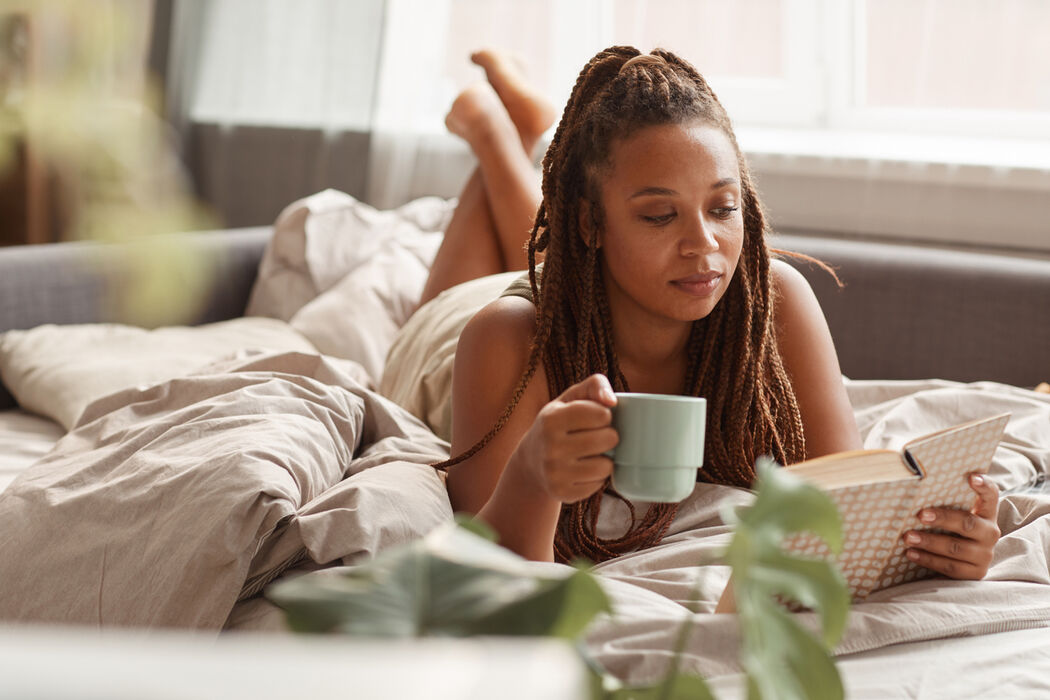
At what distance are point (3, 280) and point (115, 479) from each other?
102 centimetres

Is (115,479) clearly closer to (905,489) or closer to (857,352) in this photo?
(905,489)

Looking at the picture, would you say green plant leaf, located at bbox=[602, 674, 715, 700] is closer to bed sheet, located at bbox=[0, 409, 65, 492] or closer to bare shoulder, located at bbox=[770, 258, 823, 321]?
bare shoulder, located at bbox=[770, 258, 823, 321]

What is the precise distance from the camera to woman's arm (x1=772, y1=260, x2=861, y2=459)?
1.29 meters

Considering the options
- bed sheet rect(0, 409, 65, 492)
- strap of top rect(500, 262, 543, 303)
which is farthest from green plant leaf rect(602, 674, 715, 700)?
bed sheet rect(0, 409, 65, 492)

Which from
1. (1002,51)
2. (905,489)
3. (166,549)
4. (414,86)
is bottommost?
(166,549)

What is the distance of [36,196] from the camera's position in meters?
3.08

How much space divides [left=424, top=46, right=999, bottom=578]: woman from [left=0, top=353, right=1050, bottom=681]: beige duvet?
6cm

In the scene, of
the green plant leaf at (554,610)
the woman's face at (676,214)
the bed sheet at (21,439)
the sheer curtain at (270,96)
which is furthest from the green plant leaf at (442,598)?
the sheer curtain at (270,96)

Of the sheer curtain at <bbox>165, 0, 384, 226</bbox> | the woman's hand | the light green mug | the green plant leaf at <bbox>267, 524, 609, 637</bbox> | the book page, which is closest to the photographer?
the green plant leaf at <bbox>267, 524, 609, 637</bbox>

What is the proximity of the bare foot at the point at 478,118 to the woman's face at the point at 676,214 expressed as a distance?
88 cm

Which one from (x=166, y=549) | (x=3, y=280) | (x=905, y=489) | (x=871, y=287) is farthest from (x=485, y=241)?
(x=905, y=489)

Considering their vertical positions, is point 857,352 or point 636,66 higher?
point 636,66

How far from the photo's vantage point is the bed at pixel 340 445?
2.96 feet

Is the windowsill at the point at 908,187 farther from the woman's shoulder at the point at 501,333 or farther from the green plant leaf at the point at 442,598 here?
the green plant leaf at the point at 442,598
